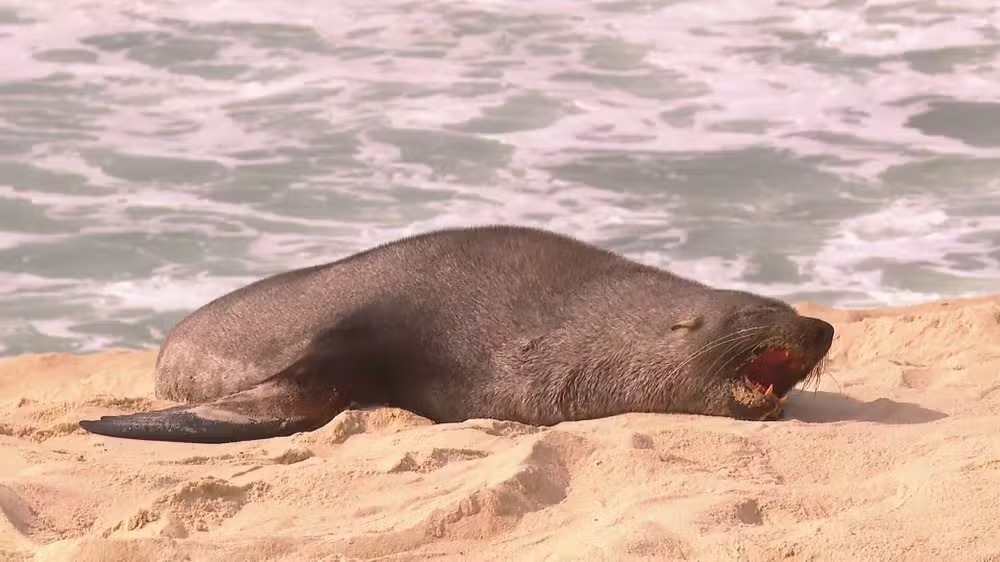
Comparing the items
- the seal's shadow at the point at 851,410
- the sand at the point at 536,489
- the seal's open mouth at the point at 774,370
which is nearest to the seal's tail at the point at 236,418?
the sand at the point at 536,489

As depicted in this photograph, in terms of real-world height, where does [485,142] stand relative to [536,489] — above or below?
below

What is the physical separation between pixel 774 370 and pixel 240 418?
6.71ft

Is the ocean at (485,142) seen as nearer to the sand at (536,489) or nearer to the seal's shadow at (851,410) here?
the seal's shadow at (851,410)

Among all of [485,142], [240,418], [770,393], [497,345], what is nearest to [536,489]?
[770,393]

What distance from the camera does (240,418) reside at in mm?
5488

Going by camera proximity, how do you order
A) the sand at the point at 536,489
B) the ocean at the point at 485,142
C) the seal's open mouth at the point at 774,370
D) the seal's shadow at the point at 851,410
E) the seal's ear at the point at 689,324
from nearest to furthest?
the sand at the point at 536,489 → the seal's shadow at the point at 851,410 → the seal's open mouth at the point at 774,370 → the seal's ear at the point at 689,324 → the ocean at the point at 485,142

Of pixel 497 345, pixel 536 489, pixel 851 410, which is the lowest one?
pixel 851 410

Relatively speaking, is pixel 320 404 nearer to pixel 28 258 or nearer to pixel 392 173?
pixel 28 258

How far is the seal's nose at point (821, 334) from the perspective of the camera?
533cm

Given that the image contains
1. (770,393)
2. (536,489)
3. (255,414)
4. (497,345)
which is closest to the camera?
(536,489)

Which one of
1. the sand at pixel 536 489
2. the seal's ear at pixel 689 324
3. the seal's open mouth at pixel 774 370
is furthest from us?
the seal's ear at pixel 689 324

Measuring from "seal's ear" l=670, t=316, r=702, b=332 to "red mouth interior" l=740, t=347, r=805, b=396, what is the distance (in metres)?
0.25

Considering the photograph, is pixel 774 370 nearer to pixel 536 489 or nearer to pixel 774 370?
pixel 774 370

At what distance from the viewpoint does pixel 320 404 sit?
18.6 feet
